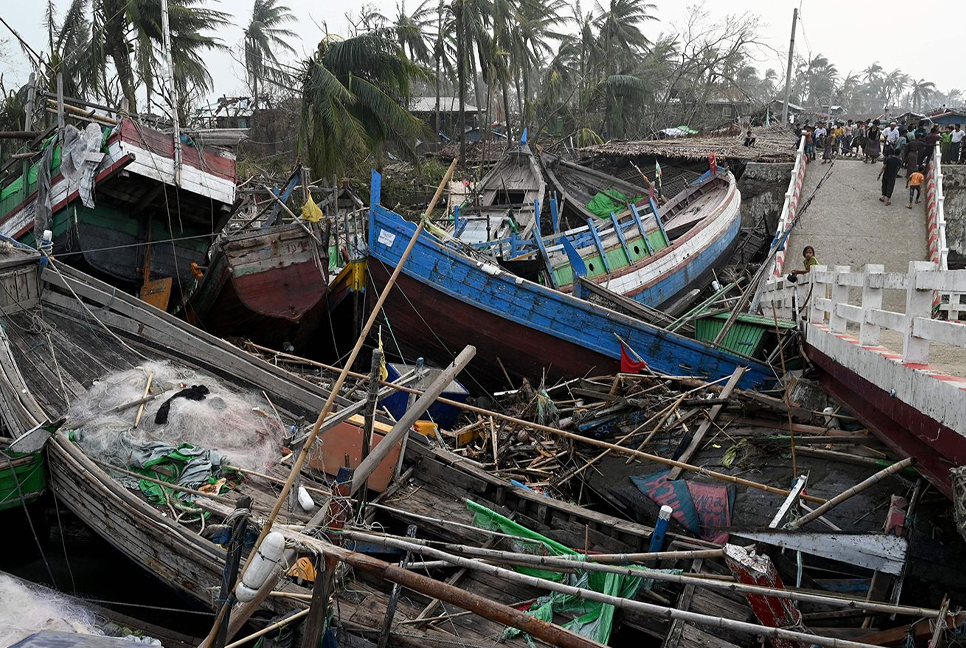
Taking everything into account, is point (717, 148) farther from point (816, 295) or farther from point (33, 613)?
point (33, 613)

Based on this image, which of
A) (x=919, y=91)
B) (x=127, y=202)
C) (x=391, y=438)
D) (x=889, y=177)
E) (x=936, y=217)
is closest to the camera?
(x=391, y=438)

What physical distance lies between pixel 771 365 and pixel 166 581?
8034mm

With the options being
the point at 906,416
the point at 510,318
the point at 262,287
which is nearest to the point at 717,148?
the point at 510,318

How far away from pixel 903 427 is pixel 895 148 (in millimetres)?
17124

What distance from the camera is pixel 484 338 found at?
11305 millimetres

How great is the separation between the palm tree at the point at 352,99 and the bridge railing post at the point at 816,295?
11523 mm

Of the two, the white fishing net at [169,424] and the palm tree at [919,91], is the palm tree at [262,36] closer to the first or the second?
the white fishing net at [169,424]

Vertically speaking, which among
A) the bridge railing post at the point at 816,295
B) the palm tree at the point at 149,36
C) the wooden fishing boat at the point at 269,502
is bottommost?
the wooden fishing boat at the point at 269,502

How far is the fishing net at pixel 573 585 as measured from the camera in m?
5.06

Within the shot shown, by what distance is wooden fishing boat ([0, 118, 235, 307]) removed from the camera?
418 inches

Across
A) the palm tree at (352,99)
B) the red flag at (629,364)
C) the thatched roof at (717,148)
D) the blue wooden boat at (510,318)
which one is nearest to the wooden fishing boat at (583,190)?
the thatched roof at (717,148)

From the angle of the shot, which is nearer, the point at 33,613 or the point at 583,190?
the point at 33,613

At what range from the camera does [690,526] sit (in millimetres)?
6438

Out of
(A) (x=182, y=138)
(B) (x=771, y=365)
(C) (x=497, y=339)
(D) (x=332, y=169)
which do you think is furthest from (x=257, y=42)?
(B) (x=771, y=365)
